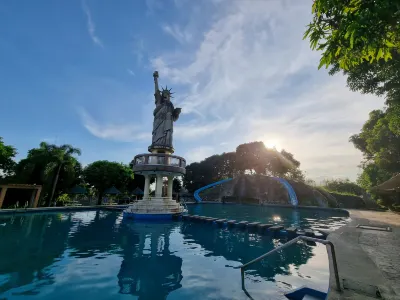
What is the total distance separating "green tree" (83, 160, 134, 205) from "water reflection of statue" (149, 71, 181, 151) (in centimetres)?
1656

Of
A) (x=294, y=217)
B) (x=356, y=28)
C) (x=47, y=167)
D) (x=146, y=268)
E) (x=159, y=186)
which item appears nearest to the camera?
(x=356, y=28)

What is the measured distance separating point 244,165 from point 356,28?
206 feet

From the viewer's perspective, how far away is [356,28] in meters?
3.31

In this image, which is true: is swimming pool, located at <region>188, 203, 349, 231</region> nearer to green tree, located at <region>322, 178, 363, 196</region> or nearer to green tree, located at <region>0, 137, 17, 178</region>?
green tree, located at <region>0, 137, 17, 178</region>

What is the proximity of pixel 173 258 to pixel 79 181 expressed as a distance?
32307mm

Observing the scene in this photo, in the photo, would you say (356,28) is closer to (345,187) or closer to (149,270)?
(149,270)

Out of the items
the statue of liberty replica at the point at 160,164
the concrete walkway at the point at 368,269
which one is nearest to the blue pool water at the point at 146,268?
the concrete walkway at the point at 368,269

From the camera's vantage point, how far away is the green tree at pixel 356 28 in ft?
10.8

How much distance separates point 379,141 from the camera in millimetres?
23984

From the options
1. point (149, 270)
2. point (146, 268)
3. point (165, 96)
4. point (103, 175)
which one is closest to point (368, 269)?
point (149, 270)

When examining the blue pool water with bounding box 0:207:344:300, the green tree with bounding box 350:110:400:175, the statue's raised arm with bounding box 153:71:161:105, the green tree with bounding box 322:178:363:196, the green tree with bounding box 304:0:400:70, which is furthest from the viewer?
the green tree with bounding box 322:178:363:196

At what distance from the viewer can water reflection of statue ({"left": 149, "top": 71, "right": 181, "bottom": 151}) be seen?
23172 mm

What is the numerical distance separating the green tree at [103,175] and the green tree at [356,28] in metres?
36.6

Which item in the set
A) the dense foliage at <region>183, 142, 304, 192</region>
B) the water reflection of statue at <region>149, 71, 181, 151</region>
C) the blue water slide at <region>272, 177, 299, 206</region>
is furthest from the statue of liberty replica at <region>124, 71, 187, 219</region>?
the dense foliage at <region>183, 142, 304, 192</region>
